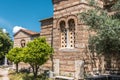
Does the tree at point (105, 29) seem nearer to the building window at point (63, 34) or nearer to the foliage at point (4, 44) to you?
the building window at point (63, 34)

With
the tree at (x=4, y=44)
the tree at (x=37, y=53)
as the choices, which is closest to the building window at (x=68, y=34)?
the tree at (x=37, y=53)

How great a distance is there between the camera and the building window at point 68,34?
1675 cm

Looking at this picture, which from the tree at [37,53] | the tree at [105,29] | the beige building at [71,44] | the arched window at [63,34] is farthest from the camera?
the arched window at [63,34]

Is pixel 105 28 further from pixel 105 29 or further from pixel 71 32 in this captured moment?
pixel 71 32

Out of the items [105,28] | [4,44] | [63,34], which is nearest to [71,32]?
[63,34]

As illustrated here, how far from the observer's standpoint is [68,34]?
16984 mm

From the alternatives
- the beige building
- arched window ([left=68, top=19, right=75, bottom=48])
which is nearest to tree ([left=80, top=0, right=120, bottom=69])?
the beige building

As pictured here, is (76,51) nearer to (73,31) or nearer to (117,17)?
(73,31)

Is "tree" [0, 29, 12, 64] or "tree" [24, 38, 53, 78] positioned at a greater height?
"tree" [0, 29, 12, 64]

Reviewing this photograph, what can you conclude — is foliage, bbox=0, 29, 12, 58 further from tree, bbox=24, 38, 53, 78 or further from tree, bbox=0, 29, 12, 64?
tree, bbox=24, 38, 53, 78

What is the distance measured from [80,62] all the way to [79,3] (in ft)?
15.2

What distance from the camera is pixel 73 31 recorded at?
55.0 ft

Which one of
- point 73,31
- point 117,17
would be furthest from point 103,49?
point 73,31

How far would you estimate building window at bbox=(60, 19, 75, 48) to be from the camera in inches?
659
